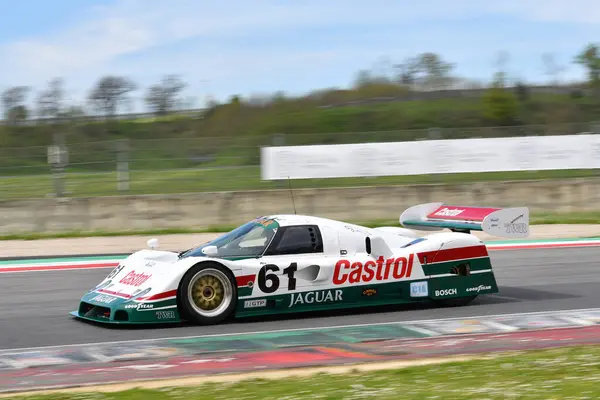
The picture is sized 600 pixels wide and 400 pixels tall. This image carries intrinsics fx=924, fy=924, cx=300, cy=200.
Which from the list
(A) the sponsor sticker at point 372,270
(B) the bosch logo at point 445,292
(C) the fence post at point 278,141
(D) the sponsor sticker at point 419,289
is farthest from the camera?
(C) the fence post at point 278,141

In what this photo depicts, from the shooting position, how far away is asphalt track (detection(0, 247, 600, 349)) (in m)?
8.94

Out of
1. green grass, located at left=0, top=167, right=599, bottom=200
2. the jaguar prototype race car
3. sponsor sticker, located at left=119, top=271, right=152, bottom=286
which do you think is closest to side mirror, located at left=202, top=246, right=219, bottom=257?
the jaguar prototype race car

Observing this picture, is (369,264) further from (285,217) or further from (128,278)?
(128,278)

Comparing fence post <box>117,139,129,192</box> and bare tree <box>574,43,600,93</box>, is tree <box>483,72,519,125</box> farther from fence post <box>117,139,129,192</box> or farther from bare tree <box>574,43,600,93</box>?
fence post <box>117,139,129,192</box>

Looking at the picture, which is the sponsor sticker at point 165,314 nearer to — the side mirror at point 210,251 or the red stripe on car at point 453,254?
the side mirror at point 210,251

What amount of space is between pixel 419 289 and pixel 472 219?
46.0 inches

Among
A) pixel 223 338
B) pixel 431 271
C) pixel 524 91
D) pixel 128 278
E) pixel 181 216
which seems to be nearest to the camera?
pixel 223 338

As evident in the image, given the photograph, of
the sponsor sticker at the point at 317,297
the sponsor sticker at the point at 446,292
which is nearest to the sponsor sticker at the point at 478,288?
the sponsor sticker at the point at 446,292

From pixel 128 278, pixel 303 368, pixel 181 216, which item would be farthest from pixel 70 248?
pixel 303 368

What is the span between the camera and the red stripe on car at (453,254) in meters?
10.2

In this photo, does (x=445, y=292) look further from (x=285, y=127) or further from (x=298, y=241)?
(x=285, y=127)

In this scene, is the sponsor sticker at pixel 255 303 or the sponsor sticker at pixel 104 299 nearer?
the sponsor sticker at pixel 104 299

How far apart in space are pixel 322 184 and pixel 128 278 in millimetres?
11648

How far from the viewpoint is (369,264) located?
32.3 feet
